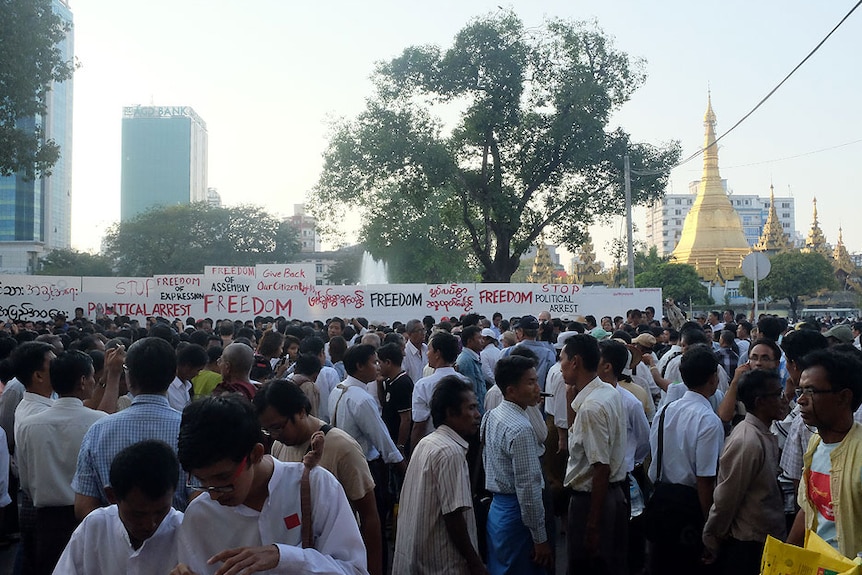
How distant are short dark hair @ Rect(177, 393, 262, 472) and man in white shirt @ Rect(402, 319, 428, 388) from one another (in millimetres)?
7010

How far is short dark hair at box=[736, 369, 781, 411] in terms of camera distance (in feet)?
14.2

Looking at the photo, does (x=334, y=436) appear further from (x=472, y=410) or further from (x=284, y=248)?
(x=284, y=248)

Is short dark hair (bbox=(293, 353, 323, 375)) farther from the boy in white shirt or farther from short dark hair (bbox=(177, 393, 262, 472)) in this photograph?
short dark hair (bbox=(177, 393, 262, 472))

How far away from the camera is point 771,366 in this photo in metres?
5.89

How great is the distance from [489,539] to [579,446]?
0.75m

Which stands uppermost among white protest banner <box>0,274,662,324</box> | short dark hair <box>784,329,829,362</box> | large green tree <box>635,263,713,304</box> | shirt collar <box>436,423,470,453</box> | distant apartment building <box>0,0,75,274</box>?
distant apartment building <box>0,0,75,274</box>

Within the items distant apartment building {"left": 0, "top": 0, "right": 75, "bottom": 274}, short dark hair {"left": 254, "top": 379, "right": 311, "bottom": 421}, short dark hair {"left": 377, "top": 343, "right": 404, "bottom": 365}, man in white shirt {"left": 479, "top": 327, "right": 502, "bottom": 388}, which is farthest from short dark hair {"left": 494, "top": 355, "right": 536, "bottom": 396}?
distant apartment building {"left": 0, "top": 0, "right": 75, "bottom": 274}

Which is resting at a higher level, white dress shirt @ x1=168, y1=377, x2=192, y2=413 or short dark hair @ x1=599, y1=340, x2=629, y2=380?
short dark hair @ x1=599, y1=340, x2=629, y2=380

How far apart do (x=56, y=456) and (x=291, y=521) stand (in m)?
2.29

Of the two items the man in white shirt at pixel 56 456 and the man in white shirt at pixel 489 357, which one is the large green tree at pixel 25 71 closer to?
the man in white shirt at pixel 489 357

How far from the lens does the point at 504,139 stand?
1023 inches

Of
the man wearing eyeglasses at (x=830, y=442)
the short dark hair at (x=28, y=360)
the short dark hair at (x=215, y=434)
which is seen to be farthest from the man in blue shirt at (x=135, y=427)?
the man wearing eyeglasses at (x=830, y=442)

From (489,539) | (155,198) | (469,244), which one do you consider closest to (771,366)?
(489,539)

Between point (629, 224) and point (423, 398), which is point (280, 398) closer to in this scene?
point (423, 398)
